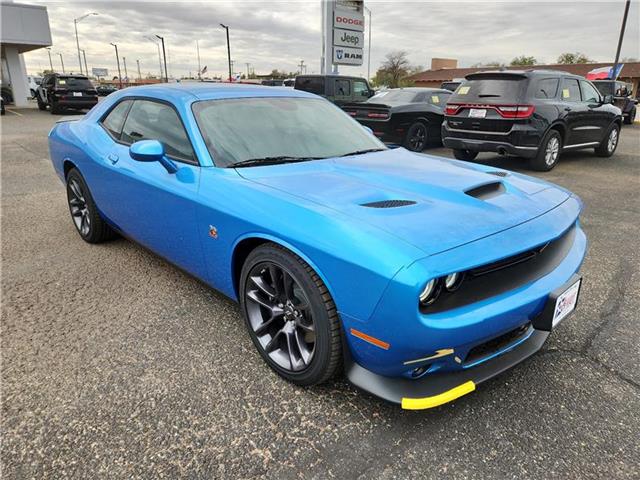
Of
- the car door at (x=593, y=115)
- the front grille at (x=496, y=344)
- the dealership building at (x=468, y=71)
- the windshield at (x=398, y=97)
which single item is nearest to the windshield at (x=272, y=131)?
the front grille at (x=496, y=344)

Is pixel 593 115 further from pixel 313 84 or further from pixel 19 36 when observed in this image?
pixel 19 36

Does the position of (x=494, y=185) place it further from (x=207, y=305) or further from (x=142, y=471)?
(x=142, y=471)

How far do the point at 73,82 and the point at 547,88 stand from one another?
19741mm

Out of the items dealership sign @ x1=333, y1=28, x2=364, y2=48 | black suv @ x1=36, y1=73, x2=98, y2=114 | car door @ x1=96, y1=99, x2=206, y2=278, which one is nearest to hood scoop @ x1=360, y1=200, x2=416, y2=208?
car door @ x1=96, y1=99, x2=206, y2=278

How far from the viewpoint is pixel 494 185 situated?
8.25ft

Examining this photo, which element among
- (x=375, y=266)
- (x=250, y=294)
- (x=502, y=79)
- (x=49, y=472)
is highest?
(x=502, y=79)

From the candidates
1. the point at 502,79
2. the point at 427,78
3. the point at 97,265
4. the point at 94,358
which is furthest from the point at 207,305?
the point at 427,78

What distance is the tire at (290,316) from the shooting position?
1.97 metres

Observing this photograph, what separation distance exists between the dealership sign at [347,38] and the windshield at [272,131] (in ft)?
55.1

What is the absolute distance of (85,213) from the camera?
427cm

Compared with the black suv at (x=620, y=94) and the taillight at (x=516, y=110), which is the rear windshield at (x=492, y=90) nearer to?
the taillight at (x=516, y=110)

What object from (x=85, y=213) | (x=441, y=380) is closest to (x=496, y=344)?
(x=441, y=380)

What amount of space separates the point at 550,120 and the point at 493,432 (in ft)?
22.9

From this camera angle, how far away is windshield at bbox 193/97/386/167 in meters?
2.74
